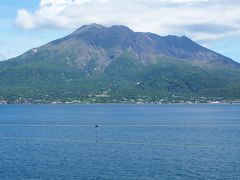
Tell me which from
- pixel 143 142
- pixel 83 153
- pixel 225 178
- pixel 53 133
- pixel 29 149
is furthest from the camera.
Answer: pixel 53 133

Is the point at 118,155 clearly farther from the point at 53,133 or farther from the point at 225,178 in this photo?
the point at 53,133

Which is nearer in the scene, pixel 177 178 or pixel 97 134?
pixel 177 178

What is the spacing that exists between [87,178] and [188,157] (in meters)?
25.2

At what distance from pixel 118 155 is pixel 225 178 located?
2684cm

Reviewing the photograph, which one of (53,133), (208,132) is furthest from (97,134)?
(208,132)

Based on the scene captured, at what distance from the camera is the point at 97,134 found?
448ft

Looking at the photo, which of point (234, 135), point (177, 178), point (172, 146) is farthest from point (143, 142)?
point (177, 178)

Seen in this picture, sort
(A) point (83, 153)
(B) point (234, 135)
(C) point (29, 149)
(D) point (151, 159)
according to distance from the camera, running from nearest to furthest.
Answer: (D) point (151, 159)
(A) point (83, 153)
(C) point (29, 149)
(B) point (234, 135)

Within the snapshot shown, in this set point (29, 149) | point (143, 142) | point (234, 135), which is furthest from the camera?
point (234, 135)

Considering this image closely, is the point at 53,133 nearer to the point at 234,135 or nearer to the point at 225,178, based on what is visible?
the point at 234,135

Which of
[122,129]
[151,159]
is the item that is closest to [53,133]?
[122,129]

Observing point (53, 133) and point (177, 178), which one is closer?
point (177, 178)

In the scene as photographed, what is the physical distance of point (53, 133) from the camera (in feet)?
459

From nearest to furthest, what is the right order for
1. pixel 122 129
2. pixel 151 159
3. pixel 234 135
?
pixel 151 159 → pixel 234 135 → pixel 122 129
